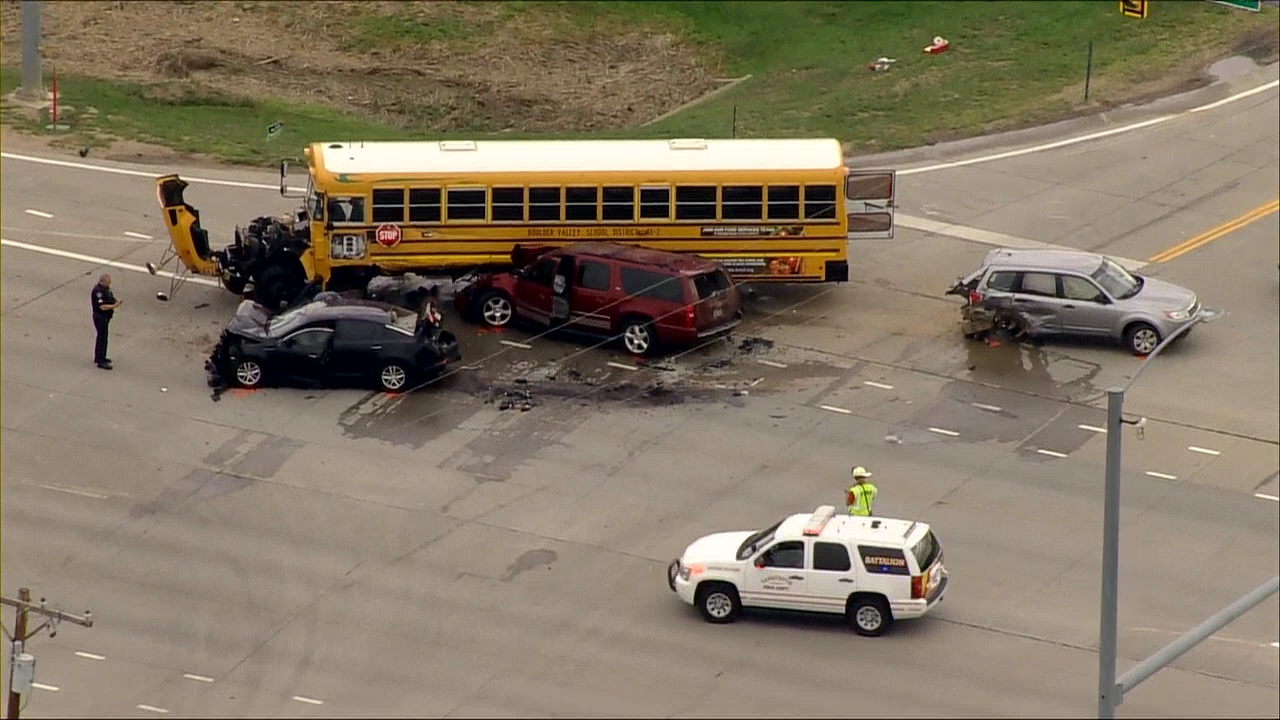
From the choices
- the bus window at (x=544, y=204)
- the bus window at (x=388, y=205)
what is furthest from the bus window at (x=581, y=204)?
the bus window at (x=388, y=205)

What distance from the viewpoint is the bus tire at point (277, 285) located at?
41.4m

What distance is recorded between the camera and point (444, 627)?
102 feet

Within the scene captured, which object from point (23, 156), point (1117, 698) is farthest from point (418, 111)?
point (1117, 698)

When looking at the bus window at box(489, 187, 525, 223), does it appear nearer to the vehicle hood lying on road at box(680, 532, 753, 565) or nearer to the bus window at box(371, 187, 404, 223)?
the bus window at box(371, 187, 404, 223)

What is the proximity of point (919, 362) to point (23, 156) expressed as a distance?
1985 centimetres

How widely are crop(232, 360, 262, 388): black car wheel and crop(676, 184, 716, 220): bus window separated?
7819 millimetres

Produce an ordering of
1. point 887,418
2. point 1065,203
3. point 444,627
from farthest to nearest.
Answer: point 1065,203 → point 887,418 → point 444,627

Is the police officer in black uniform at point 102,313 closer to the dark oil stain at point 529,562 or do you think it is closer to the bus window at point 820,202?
the dark oil stain at point 529,562

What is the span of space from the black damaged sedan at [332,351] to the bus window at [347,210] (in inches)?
115

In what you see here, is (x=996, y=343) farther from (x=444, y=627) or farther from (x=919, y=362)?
(x=444, y=627)

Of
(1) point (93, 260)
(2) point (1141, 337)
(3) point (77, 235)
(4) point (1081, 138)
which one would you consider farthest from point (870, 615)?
(4) point (1081, 138)

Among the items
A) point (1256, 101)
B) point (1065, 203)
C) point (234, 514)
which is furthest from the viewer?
point (1256, 101)

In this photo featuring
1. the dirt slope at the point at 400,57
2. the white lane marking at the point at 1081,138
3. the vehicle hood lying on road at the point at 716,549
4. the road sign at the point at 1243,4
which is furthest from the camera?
the dirt slope at the point at 400,57

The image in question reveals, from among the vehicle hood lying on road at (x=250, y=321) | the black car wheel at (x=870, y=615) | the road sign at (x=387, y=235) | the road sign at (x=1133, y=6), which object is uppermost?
the road sign at (x=1133, y=6)
